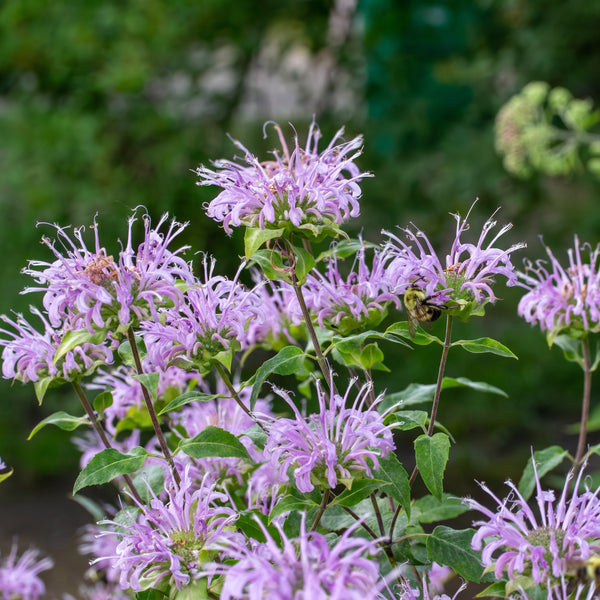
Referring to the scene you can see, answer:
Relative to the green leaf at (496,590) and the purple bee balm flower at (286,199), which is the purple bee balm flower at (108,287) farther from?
the green leaf at (496,590)

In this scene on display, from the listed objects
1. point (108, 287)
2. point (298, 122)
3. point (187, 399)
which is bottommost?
point (187, 399)

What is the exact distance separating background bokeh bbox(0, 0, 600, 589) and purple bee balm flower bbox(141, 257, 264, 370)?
1.63m

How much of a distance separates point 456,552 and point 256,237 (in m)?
0.41

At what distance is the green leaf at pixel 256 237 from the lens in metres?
0.80

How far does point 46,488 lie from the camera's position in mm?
3045

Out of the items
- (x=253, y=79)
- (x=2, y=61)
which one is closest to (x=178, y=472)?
(x=2, y=61)

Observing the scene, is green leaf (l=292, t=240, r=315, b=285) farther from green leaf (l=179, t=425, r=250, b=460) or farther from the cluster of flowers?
green leaf (l=179, t=425, r=250, b=460)

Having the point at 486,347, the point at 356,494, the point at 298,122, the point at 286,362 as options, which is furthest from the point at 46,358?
the point at 298,122

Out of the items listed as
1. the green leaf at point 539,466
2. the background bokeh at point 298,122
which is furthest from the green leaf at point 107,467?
the background bokeh at point 298,122

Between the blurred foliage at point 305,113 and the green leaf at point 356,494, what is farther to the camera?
the blurred foliage at point 305,113

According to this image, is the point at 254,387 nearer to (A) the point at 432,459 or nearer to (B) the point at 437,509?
(A) the point at 432,459

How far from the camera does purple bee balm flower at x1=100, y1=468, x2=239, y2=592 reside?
2.55ft

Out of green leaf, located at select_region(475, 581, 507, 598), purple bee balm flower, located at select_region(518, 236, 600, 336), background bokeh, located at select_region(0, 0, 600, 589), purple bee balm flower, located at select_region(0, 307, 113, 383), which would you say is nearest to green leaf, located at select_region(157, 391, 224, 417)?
purple bee balm flower, located at select_region(0, 307, 113, 383)

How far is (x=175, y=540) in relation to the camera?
0.82 meters
